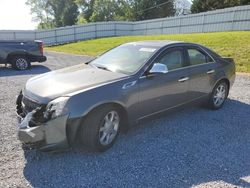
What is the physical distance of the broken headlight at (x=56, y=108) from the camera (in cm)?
368

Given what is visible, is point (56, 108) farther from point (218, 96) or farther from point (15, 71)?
point (15, 71)

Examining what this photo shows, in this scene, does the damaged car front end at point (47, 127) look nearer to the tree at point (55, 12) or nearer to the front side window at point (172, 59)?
the front side window at point (172, 59)

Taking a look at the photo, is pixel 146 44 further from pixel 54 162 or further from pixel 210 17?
pixel 210 17

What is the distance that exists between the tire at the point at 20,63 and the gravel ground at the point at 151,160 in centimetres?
664

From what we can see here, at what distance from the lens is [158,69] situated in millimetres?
4621

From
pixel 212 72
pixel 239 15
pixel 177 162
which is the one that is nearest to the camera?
pixel 177 162

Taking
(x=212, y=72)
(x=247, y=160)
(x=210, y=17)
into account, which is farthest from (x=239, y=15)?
(x=247, y=160)

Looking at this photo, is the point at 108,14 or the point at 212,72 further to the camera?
the point at 108,14

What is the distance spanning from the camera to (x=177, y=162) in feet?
13.1

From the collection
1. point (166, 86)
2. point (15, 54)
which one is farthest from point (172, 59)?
point (15, 54)

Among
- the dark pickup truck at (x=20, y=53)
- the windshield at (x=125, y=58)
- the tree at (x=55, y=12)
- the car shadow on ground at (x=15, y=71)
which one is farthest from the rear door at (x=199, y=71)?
the tree at (x=55, y=12)

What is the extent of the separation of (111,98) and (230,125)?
2597 mm

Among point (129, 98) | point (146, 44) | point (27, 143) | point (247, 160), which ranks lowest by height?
point (247, 160)

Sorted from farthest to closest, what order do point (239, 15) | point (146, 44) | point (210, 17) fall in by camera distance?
point (210, 17) < point (239, 15) < point (146, 44)
